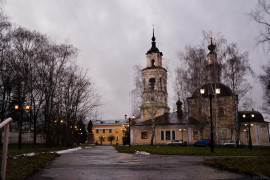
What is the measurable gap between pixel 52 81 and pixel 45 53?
451 cm

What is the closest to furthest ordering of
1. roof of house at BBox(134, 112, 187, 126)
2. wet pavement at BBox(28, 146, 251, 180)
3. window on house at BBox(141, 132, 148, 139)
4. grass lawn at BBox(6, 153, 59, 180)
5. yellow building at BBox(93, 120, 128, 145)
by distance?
grass lawn at BBox(6, 153, 59, 180), wet pavement at BBox(28, 146, 251, 180), roof of house at BBox(134, 112, 187, 126), window on house at BBox(141, 132, 148, 139), yellow building at BBox(93, 120, 128, 145)

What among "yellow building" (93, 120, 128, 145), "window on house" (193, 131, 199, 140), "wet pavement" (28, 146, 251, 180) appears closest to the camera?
"wet pavement" (28, 146, 251, 180)

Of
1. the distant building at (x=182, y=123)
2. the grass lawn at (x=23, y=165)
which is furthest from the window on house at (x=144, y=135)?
the grass lawn at (x=23, y=165)

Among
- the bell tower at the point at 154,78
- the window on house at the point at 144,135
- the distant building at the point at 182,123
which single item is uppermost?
the bell tower at the point at 154,78

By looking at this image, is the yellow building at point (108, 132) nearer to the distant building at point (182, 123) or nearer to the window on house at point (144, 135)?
the distant building at point (182, 123)

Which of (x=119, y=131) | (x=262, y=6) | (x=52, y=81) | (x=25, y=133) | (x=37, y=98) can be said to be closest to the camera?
(x=262, y=6)

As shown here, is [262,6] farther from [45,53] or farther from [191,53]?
[45,53]

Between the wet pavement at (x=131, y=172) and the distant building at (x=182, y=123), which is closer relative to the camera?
the wet pavement at (x=131, y=172)

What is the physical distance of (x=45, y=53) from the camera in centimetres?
3198

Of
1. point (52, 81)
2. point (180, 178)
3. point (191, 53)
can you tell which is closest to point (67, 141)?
point (52, 81)

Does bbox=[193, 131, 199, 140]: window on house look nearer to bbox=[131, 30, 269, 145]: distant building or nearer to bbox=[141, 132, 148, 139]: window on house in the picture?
bbox=[131, 30, 269, 145]: distant building

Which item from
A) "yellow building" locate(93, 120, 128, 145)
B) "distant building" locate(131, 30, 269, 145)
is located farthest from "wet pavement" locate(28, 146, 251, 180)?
"yellow building" locate(93, 120, 128, 145)

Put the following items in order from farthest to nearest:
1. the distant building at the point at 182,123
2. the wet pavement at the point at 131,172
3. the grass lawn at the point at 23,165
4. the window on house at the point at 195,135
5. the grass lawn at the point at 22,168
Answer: the window on house at the point at 195,135 < the distant building at the point at 182,123 < the wet pavement at the point at 131,172 < the grass lawn at the point at 23,165 < the grass lawn at the point at 22,168

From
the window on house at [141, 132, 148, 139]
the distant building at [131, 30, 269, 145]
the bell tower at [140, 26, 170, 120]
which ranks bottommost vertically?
the window on house at [141, 132, 148, 139]
